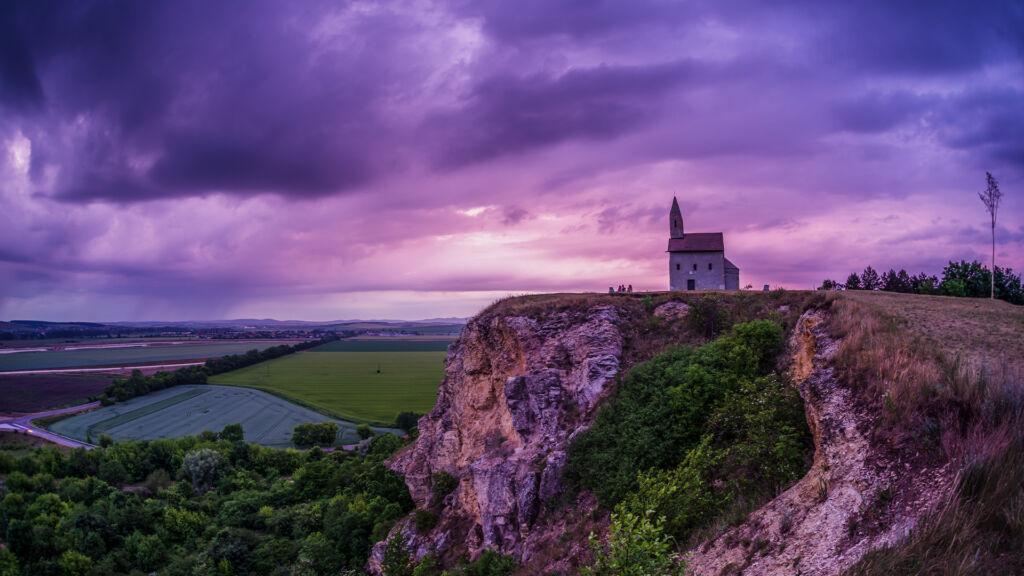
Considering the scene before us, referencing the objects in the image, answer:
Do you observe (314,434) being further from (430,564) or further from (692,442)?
(692,442)

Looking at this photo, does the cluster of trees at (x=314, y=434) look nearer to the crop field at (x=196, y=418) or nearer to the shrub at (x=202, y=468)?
the crop field at (x=196, y=418)

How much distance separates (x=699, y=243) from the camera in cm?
3791

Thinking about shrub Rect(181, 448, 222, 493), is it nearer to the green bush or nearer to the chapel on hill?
the green bush

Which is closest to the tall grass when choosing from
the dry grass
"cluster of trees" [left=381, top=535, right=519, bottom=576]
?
the dry grass

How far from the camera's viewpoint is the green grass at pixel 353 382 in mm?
90562

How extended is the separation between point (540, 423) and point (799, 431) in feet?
44.6

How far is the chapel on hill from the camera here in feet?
122

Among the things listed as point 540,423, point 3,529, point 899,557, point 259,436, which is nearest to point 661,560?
point 899,557

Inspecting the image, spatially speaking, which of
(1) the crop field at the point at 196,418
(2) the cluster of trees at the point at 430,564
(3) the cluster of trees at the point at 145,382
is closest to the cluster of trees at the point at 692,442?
(2) the cluster of trees at the point at 430,564

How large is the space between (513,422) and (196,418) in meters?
83.6

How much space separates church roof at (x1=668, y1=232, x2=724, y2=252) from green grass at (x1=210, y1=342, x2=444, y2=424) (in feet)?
201

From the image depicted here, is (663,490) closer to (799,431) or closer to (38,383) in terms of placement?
(799,431)

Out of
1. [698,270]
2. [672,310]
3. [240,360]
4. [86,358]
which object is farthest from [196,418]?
[86,358]

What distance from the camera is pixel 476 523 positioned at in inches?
967
